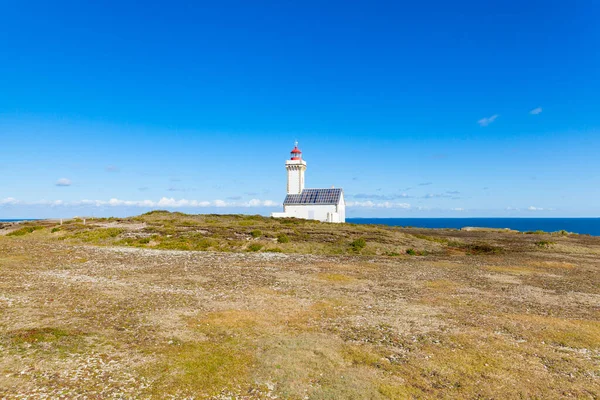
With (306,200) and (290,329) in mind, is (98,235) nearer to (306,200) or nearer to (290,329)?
(290,329)

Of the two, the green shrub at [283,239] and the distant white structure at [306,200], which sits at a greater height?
the distant white structure at [306,200]

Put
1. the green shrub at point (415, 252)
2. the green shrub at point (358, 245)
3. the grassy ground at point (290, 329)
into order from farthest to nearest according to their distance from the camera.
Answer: the green shrub at point (358, 245) → the green shrub at point (415, 252) → the grassy ground at point (290, 329)

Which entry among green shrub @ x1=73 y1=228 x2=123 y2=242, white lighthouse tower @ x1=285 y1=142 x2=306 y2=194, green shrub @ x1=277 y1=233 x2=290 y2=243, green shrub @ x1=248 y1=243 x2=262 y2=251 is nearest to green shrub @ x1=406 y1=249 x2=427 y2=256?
green shrub @ x1=277 y1=233 x2=290 y2=243

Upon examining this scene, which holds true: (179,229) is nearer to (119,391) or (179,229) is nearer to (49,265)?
(49,265)

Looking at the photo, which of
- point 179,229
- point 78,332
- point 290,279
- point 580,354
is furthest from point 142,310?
point 179,229

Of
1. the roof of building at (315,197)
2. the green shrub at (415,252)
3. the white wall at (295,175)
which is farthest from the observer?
the white wall at (295,175)

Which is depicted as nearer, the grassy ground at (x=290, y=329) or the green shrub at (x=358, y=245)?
the grassy ground at (x=290, y=329)

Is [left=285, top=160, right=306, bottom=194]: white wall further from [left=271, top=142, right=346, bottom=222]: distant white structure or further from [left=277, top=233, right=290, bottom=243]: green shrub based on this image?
[left=277, top=233, right=290, bottom=243]: green shrub

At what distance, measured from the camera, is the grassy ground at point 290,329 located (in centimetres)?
1095

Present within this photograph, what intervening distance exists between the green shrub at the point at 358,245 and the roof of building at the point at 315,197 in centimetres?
3534

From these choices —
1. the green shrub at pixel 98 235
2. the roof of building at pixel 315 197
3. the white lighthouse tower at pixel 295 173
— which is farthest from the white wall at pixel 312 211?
the green shrub at pixel 98 235

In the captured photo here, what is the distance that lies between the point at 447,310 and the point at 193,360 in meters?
13.1

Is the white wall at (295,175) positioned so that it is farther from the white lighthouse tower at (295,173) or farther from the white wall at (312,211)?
the white wall at (312,211)

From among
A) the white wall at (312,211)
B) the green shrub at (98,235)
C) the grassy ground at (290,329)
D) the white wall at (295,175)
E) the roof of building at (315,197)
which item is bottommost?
the grassy ground at (290,329)
